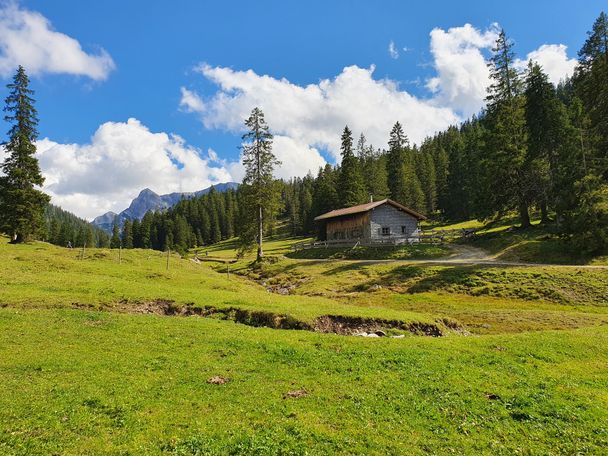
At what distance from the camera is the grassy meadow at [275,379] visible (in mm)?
8695

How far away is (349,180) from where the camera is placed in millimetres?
76562

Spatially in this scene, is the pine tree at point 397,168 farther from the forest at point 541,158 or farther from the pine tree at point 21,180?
the pine tree at point 21,180

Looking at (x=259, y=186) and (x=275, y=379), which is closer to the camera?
(x=275, y=379)

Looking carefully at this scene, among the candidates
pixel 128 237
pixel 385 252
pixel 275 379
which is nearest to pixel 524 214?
pixel 385 252

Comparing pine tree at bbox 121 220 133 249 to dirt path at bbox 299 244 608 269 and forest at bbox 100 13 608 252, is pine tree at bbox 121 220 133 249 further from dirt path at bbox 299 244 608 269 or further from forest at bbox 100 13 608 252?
dirt path at bbox 299 244 608 269

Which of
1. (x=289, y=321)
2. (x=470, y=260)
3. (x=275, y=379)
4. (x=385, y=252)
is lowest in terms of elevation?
(x=275, y=379)

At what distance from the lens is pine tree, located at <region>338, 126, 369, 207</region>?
75438 millimetres

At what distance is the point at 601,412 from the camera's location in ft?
33.0

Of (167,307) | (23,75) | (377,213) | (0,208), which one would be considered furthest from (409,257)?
(23,75)

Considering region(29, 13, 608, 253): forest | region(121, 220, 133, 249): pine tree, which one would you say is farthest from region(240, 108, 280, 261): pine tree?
region(121, 220, 133, 249): pine tree

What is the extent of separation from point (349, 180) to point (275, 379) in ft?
219

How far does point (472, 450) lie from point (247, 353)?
868 centimetres

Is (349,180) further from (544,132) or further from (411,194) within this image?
(544,132)

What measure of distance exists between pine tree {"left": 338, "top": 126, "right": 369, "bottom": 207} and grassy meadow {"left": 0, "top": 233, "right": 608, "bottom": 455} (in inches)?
2018
